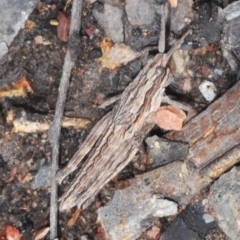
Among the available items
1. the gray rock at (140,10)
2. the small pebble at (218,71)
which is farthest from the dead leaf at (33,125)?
the small pebble at (218,71)

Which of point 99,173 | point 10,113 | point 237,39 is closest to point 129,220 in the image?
point 99,173

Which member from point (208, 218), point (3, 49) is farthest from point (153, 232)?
point (3, 49)

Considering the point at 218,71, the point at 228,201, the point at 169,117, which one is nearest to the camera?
the point at 228,201

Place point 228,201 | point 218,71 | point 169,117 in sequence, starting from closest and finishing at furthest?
point 228,201 < point 169,117 < point 218,71

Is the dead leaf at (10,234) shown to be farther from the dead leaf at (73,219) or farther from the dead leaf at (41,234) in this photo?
the dead leaf at (73,219)

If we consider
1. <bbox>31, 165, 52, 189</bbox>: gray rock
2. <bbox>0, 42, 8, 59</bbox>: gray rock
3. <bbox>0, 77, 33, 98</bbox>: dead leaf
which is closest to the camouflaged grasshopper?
<bbox>31, 165, 52, 189</bbox>: gray rock

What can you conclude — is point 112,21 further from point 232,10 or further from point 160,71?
point 232,10

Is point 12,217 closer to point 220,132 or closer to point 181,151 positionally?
point 181,151

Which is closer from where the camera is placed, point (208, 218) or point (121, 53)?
point (208, 218)
